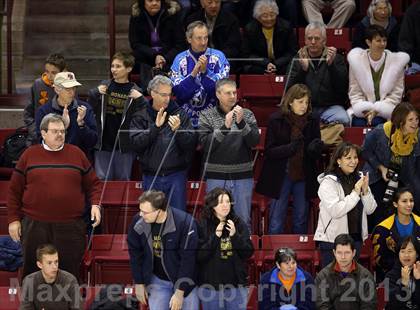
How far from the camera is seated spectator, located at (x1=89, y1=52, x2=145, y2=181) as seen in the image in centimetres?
1284

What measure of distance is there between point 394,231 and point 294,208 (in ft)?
3.21

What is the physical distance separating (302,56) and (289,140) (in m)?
1.27

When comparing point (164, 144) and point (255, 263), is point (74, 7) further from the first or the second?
point (255, 263)

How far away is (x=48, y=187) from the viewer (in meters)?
11.7

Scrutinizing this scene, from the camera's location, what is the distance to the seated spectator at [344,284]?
449 inches

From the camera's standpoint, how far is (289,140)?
12539mm

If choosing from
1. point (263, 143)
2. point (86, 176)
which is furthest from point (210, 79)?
point (86, 176)

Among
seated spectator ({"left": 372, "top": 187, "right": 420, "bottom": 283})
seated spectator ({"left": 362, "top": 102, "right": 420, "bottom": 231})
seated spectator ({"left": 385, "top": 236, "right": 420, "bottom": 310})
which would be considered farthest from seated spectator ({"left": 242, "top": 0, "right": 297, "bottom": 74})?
seated spectator ({"left": 385, "top": 236, "right": 420, "bottom": 310})

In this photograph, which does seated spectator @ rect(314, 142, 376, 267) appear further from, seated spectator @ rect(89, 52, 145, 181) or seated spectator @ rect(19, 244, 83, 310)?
seated spectator @ rect(19, 244, 83, 310)

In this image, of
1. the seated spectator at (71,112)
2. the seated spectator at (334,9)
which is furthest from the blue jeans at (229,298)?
the seated spectator at (334,9)

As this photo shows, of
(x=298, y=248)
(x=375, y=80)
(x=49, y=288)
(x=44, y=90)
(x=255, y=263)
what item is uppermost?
(x=375, y=80)

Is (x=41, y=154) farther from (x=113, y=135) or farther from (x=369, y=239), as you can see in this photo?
(x=369, y=239)

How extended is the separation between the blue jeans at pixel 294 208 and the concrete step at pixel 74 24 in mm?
4098

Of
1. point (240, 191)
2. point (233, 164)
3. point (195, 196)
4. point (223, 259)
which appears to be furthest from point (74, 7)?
point (223, 259)
